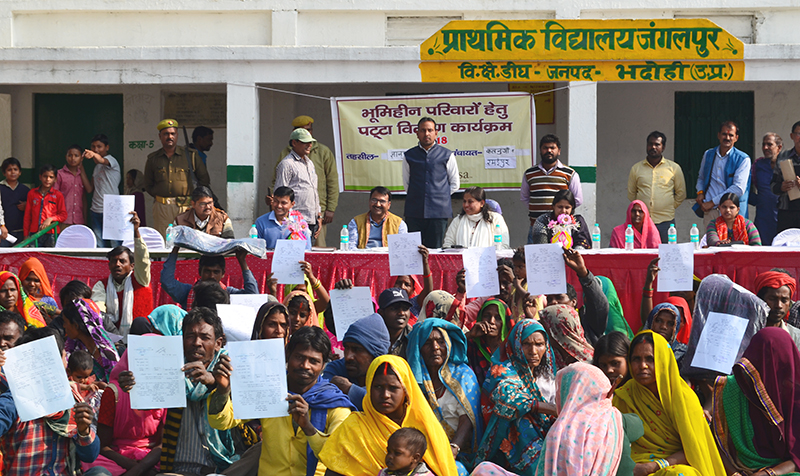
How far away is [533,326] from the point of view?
5176 millimetres

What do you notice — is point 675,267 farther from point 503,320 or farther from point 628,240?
point 503,320

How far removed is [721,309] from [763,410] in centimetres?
169

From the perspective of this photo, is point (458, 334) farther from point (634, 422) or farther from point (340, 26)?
point (340, 26)

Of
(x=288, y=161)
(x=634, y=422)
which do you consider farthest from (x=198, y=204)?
(x=634, y=422)

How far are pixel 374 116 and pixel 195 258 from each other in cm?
310

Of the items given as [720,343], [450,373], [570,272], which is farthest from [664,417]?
[570,272]

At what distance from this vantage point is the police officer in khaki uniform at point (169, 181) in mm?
10211

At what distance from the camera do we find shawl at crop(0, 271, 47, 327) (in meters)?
6.51

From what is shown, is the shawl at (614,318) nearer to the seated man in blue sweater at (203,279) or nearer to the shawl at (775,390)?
the shawl at (775,390)

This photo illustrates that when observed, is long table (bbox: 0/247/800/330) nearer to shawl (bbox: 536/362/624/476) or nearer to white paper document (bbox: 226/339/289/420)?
shawl (bbox: 536/362/624/476)

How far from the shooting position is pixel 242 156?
10375 millimetres

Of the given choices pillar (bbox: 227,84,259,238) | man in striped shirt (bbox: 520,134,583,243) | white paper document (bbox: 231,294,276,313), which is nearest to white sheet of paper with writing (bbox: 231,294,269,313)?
white paper document (bbox: 231,294,276,313)

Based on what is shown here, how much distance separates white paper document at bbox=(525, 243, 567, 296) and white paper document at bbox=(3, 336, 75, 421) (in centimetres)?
315

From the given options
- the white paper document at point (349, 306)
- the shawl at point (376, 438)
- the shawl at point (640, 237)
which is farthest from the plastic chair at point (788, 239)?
the shawl at point (376, 438)
